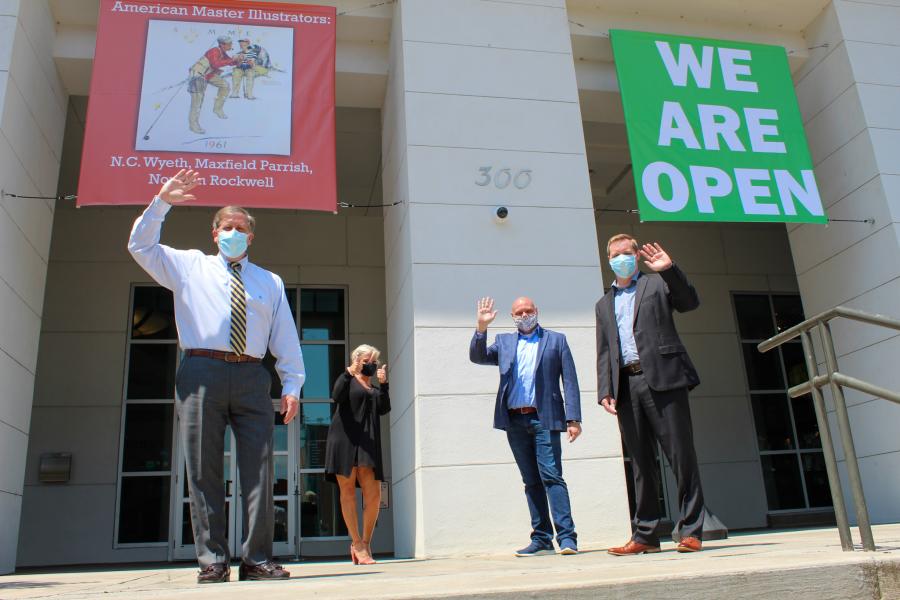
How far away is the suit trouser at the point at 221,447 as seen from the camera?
3396 millimetres

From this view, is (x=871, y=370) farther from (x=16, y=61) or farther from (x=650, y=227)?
(x=16, y=61)

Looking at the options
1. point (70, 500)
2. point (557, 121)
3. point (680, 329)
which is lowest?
point (70, 500)

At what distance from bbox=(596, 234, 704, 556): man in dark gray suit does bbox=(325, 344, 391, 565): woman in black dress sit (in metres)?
2.21


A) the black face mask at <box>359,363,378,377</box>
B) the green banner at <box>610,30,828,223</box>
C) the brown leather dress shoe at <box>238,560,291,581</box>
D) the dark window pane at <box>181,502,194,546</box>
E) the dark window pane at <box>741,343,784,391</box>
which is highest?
the green banner at <box>610,30,828,223</box>

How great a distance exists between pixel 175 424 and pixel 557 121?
643cm

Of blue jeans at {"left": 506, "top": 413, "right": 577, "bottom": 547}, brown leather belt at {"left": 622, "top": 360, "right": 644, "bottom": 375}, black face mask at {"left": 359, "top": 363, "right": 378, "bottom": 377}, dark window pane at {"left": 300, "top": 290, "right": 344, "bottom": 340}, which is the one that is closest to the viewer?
brown leather belt at {"left": 622, "top": 360, "right": 644, "bottom": 375}

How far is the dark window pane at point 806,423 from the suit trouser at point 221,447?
1032 centimetres

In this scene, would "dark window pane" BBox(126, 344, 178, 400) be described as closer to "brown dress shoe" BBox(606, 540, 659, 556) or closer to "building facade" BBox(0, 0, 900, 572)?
"building facade" BBox(0, 0, 900, 572)

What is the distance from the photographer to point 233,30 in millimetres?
7586

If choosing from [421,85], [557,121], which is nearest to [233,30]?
[421,85]

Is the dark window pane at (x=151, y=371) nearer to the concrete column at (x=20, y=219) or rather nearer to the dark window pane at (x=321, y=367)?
the dark window pane at (x=321, y=367)

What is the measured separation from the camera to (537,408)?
16.0 ft

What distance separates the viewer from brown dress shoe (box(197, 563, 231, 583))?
10.7 feet

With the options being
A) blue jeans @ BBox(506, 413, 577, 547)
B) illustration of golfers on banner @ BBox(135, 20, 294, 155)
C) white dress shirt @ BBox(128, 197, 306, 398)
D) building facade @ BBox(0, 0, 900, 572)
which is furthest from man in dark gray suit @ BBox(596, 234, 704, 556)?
illustration of golfers on banner @ BBox(135, 20, 294, 155)
